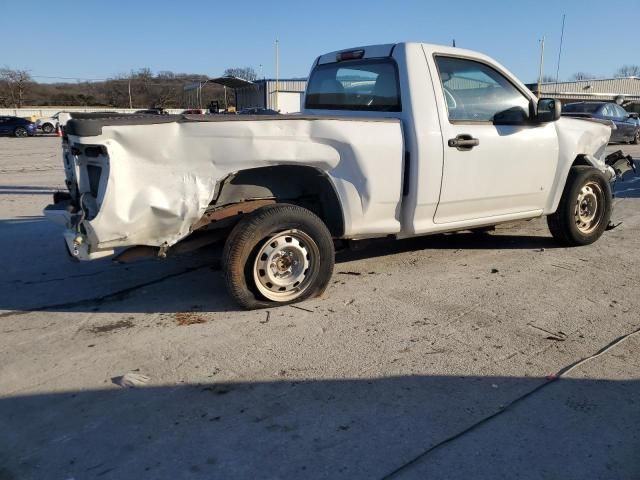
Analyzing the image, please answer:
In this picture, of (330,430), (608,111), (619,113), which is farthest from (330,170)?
(619,113)

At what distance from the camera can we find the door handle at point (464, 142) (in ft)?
15.6

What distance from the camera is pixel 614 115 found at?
20.6m

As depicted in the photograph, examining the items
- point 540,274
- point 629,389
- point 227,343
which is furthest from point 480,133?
point 227,343

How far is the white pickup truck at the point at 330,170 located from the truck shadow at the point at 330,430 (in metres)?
1.18

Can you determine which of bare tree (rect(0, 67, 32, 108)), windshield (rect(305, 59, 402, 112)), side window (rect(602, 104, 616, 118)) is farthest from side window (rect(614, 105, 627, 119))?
bare tree (rect(0, 67, 32, 108))

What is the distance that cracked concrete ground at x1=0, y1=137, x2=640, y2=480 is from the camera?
2564 mm

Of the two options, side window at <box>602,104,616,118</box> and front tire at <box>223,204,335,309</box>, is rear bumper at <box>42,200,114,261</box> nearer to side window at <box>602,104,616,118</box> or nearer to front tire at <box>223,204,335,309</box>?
front tire at <box>223,204,335,309</box>

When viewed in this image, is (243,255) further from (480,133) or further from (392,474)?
(480,133)

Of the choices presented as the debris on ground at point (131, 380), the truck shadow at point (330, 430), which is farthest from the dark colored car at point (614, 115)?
the debris on ground at point (131, 380)

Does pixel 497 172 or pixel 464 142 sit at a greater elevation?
pixel 464 142

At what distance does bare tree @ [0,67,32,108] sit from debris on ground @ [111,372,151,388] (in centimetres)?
7809

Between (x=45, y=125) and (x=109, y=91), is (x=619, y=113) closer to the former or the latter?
(x=45, y=125)

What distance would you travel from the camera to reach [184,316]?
4.27 metres

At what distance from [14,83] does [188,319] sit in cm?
8056
